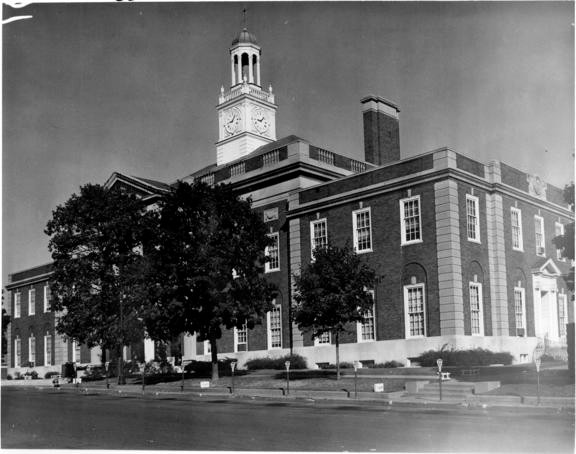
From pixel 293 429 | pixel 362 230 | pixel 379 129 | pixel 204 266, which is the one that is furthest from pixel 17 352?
pixel 293 429

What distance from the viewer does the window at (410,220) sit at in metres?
34.4

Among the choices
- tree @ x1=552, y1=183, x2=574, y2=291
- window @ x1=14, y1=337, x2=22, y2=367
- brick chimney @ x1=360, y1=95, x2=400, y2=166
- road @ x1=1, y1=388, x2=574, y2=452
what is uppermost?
brick chimney @ x1=360, y1=95, x2=400, y2=166

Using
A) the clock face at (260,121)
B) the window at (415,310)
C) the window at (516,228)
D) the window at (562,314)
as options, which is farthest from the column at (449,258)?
the clock face at (260,121)

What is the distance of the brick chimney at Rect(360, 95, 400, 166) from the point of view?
149 ft

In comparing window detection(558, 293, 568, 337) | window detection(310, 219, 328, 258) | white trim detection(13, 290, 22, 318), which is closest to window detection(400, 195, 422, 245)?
window detection(310, 219, 328, 258)

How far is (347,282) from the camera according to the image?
29.1 m

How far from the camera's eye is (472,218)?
34.8 meters

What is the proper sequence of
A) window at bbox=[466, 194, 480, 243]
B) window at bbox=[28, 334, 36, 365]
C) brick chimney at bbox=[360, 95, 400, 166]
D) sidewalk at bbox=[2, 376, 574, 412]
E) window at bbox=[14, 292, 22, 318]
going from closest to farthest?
sidewalk at bbox=[2, 376, 574, 412]
window at bbox=[466, 194, 480, 243]
brick chimney at bbox=[360, 95, 400, 166]
window at bbox=[28, 334, 36, 365]
window at bbox=[14, 292, 22, 318]

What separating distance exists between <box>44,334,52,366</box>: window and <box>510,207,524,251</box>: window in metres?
40.8

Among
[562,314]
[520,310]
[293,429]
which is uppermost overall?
[520,310]

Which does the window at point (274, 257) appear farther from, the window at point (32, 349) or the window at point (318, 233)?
the window at point (32, 349)

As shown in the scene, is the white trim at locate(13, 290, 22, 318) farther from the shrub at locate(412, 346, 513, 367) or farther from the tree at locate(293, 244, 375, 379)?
the shrub at locate(412, 346, 513, 367)

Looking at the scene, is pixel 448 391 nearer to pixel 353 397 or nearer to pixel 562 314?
pixel 353 397

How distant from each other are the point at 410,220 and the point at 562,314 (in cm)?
1072
